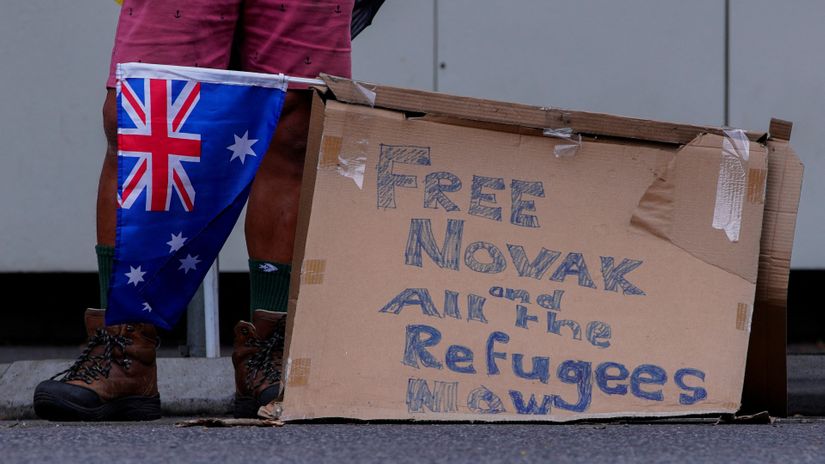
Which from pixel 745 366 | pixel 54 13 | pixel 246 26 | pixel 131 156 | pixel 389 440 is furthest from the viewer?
pixel 54 13

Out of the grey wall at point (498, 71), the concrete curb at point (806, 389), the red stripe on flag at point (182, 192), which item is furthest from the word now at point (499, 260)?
the grey wall at point (498, 71)

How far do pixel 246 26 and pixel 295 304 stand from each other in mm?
572

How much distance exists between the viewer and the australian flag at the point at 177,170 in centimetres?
181

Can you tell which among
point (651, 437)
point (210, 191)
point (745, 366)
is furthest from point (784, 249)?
point (210, 191)

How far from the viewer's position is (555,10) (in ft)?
12.1

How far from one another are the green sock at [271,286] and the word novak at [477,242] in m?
0.29

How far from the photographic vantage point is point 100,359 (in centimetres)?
198

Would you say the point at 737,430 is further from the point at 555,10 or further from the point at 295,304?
the point at 555,10

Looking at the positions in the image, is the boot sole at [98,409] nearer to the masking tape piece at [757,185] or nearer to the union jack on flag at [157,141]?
the union jack on flag at [157,141]

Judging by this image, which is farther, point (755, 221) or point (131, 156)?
point (755, 221)

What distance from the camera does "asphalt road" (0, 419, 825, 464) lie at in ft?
5.03

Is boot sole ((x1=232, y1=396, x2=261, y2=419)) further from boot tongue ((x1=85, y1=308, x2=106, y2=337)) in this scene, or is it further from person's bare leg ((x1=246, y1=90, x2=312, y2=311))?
→ boot tongue ((x1=85, y1=308, x2=106, y2=337))

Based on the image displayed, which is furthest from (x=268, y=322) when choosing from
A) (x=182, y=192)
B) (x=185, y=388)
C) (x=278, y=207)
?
(x=185, y=388)

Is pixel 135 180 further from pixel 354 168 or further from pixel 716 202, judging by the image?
pixel 716 202
